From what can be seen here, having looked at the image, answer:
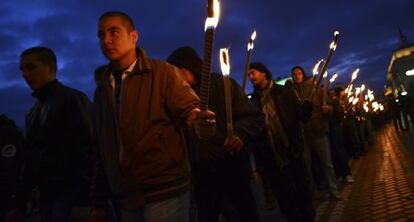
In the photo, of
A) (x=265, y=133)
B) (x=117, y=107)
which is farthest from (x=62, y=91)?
(x=265, y=133)

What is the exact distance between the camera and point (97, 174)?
3.05 meters

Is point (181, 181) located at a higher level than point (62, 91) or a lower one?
lower

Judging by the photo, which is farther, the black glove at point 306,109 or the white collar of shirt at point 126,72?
the black glove at point 306,109

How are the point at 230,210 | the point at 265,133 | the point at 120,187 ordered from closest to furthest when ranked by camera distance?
the point at 120,187, the point at 230,210, the point at 265,133

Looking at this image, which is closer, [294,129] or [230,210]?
[230,210]

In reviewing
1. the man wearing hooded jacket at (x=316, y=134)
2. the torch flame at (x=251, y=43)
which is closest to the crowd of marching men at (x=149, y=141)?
the torch flame at (x=251, y=43)

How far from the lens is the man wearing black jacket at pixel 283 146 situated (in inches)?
196

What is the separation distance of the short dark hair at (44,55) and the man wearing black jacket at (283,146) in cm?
255

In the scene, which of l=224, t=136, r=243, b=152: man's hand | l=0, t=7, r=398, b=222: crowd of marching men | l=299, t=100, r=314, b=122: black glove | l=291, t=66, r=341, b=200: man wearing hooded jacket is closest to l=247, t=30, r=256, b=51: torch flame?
l=0, t=7, r=398, b=222: crowd of marching men

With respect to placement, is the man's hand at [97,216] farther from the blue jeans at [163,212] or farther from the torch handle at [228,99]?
the torch handle at [228,99]

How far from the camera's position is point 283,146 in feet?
17.6

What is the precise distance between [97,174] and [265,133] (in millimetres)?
2874

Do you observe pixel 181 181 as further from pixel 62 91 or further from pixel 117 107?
pixel 62 91

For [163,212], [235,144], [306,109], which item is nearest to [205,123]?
[163,212]
